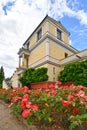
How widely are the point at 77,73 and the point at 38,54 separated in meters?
8.87

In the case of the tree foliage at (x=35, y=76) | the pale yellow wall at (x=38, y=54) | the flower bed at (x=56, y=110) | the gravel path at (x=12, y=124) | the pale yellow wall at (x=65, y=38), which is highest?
the pale yellow wall at (x=65, y=38)

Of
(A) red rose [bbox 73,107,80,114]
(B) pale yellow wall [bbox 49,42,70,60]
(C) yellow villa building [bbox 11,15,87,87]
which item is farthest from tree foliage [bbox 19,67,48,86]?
(A) red rose [bbox 73,107,80,114]

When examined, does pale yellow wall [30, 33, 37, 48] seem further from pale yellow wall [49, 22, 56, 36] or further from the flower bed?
the flower bed

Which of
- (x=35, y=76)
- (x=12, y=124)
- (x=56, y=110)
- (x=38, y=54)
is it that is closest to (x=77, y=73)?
(x=35, y=76)

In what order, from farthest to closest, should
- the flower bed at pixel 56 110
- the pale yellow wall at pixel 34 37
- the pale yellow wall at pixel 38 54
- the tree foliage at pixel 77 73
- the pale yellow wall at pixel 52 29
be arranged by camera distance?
the pale yellow wall at pixel 34 37
the pale yellow wall at pixel 52 29
the pale yellow wall at pixel 38 54
the tree foliage at pixel 77 73
the flower bed at pixel 56 110

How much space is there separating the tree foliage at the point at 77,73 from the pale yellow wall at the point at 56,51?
15.7 feet

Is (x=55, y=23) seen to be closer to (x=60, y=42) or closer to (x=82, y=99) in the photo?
(x=60, y=42)

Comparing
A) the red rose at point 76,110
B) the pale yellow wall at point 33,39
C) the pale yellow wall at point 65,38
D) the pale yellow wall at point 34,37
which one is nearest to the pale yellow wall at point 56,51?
the pale yellow wall at point 65,38

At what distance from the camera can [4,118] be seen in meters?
3.67

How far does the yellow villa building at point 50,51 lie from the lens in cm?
1950

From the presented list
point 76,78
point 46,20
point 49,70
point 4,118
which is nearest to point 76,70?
point 76,78

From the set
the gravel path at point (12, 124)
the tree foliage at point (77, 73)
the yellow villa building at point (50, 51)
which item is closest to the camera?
the gravel path at point (12, 124)

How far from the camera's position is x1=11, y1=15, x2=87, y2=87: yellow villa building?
19500mm

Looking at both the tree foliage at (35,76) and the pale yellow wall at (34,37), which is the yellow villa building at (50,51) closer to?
the pale yellow wall at (34,37)
